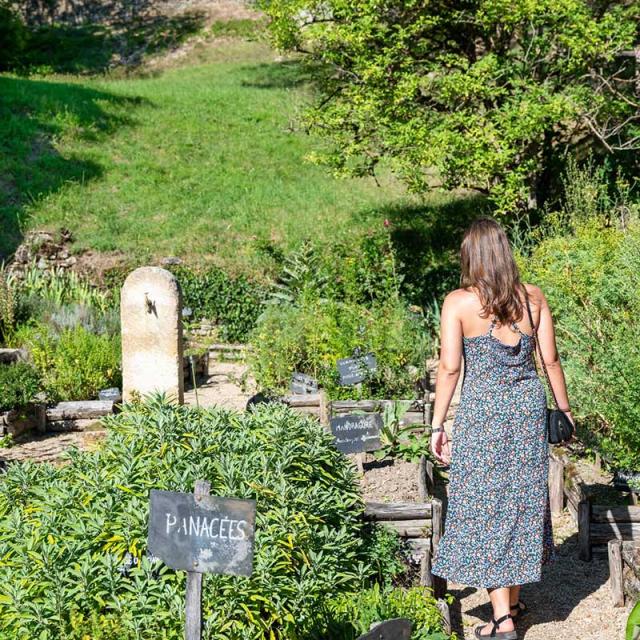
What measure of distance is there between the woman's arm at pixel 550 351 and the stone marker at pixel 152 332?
3.96 m

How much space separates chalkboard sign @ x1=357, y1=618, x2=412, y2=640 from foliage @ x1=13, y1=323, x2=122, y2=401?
6.93 meters

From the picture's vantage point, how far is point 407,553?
4.99m

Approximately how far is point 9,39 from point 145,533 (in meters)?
29.0

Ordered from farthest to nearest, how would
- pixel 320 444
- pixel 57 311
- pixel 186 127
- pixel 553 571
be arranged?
pixel 186 127
pixel 57 311
pixel 553 571
pixel 320 444

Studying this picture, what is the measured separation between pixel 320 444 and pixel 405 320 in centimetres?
486

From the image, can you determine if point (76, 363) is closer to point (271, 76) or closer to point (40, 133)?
point (40, 133)

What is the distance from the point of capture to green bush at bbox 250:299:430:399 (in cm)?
847

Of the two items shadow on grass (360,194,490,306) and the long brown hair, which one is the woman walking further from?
shadow on grass (360,194,490,306)

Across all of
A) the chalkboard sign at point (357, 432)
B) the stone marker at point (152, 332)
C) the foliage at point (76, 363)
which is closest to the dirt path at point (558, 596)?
the chalkboard sign at point (357, 432)

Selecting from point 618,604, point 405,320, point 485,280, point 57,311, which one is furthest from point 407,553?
point 57,311

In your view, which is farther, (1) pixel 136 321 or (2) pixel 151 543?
(1) pixel 136 321

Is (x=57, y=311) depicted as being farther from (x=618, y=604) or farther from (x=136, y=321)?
(x=618, y=604)

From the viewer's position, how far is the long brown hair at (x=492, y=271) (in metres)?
4.20

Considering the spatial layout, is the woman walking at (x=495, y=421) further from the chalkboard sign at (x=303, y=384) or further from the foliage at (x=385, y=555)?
the chalkboard sign at (x=303, y=384)
